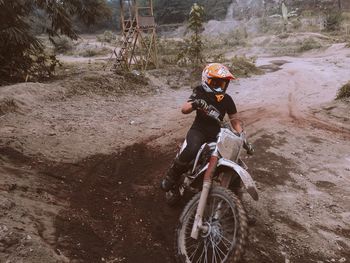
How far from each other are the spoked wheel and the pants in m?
0.70

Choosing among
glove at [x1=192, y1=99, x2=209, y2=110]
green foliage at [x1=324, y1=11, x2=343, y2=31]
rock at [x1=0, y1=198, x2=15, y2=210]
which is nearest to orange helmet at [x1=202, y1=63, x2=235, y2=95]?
glove at [x1=192, y1=99, x2=209, y2=110]

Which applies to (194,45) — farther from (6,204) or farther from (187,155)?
(6,204)

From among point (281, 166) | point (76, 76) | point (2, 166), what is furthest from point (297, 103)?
point (2, 166)

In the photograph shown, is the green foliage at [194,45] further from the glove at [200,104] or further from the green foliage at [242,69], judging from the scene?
the glove at [200,104]

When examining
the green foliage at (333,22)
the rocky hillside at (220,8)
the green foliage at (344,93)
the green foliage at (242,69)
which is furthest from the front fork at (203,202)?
the rocky hillside at (220,8)

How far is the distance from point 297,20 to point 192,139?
36.9 meters

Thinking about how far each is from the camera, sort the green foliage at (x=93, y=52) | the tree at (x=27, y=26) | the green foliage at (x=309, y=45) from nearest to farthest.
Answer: the tree at (x=27, y=26) → the green foliage at (x=309, y=45) → the green foliage at (x=93, y=52)

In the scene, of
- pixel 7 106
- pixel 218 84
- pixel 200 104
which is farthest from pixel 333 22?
pixel 200 104

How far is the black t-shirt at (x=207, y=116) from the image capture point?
4.66 m

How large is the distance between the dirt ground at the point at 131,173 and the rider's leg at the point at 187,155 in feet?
1.73

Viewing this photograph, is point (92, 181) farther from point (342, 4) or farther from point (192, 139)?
point (342, 4)

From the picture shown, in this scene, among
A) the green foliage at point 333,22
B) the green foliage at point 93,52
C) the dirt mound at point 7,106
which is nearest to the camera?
the dirt mound at point 7,106

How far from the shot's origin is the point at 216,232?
380 cm

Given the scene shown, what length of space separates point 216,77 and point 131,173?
274cm
